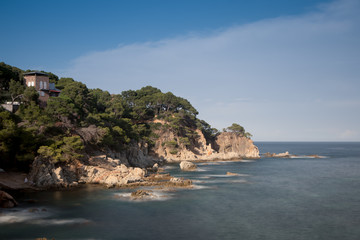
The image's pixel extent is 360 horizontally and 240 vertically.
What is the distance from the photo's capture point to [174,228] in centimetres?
1992

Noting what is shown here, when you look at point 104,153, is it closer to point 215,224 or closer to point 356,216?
point 215,224

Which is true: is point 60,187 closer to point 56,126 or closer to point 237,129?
point 56,126

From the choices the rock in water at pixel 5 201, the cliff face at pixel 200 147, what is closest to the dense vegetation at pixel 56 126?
the cliff face at pixel 200 147

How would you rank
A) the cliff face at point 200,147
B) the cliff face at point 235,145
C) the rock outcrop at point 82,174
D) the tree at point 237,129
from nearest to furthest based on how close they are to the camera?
the rock outcrop at point 82,174, the cliff face at point 200,147, the cliff face at point 235,145, the tree at point 237,129

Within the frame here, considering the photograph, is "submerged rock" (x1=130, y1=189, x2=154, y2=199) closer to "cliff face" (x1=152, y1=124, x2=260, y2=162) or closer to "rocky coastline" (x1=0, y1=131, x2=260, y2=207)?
"rocky coastline" (x1=0, y1=131, x2=260, y2=207)

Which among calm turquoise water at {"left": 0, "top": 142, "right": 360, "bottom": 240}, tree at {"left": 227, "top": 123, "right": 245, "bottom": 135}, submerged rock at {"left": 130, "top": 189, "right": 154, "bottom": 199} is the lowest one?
calm turquoise water at {"left": 0, "top": 142, "right": 360, "bottom": 240}

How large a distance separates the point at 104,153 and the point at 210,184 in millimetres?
15757

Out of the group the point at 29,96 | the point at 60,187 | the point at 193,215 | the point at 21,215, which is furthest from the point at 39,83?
the point at 193,215

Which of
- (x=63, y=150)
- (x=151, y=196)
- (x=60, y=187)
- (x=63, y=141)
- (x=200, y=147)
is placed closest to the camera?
(x=151, y=196)

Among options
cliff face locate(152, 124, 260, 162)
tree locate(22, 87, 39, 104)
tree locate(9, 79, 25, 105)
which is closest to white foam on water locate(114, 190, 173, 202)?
tree locate(22, 87, 39, 104)

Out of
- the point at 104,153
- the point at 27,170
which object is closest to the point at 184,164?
the point at 104,153

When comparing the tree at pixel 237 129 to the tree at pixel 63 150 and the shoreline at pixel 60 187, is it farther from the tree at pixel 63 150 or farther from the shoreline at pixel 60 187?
the tree at pixel 63 150

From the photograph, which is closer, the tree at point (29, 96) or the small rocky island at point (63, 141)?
the small rocky island at point (63, 141)

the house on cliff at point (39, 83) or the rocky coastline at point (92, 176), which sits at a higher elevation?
the house on cliff at point (39, 83)
